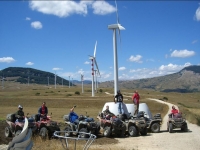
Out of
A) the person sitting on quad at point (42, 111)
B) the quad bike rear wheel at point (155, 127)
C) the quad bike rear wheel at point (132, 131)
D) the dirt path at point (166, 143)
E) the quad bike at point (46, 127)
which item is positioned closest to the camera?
the dirt path at point (166, 143)

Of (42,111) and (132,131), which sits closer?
(42,111)

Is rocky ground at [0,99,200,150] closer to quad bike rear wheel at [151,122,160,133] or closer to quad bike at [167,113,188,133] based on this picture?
quad bike at [167,113,188,133]

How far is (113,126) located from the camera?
58.6ft

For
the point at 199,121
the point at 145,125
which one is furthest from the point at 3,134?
the point at 199,121

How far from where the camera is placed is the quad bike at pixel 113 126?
701 inches

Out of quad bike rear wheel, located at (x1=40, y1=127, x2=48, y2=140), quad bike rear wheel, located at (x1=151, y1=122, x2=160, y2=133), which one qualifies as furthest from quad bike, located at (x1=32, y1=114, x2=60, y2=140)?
quad bike rear wheel, located at (x1=151, y1=122, x2=160, y2=133)

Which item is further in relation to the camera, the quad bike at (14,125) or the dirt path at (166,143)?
the quad bike at (14,125)

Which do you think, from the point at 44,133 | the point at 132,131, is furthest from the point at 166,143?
the point at 44,133

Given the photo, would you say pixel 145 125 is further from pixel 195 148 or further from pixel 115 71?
pixel 115 71

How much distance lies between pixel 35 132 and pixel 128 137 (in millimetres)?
5826

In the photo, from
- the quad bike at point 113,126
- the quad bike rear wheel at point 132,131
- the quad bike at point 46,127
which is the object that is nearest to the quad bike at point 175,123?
the quad bike rear wheel at point 132,131

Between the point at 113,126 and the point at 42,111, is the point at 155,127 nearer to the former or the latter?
the point at 113,126

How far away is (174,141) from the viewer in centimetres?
1597

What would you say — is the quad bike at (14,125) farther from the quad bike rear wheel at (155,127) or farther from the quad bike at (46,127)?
the quad bike rear wheel at (155,127)
